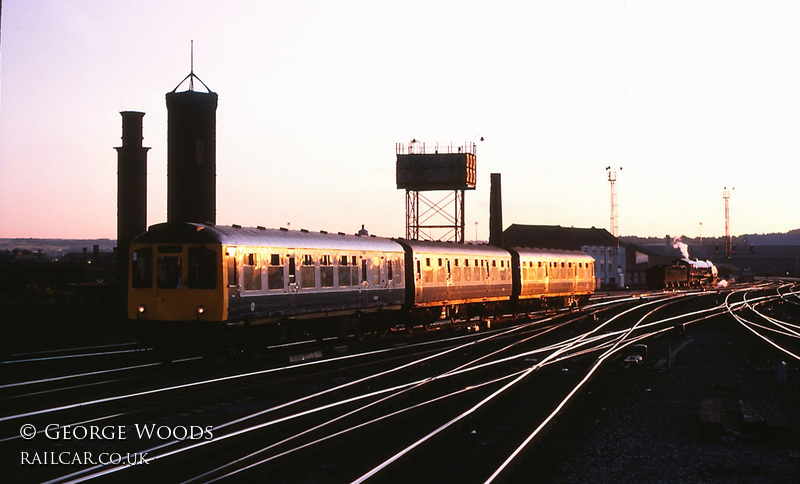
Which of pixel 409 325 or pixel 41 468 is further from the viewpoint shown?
pixel 409 325

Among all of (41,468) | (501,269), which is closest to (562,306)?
(501,269)

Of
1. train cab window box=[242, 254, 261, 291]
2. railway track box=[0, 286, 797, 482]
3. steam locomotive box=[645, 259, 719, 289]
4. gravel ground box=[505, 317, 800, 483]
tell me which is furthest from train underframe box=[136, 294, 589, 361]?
steam locomotive box=[645, 259, 719, 289]

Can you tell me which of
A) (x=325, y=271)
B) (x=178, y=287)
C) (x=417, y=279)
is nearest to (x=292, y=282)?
(x=325, y=271)

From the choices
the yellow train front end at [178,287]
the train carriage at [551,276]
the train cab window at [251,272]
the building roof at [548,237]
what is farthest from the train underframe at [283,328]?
the building roof at [548,237]

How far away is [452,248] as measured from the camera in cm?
3366

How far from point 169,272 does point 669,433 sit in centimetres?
1170

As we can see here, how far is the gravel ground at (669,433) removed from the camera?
1012 cm

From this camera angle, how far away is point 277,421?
1216cm

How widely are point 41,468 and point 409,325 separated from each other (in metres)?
21.5

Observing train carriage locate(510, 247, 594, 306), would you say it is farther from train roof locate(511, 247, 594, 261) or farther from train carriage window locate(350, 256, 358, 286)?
train carriage window locate(350, 256, 358, 286)

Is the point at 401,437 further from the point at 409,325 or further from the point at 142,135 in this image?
the point at 142,135

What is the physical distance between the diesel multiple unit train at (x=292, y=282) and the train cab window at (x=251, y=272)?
0.02m

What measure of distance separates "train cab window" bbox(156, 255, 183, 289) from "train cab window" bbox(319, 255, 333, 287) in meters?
5.00

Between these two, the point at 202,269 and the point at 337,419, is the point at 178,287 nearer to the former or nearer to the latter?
the point at 202,269
